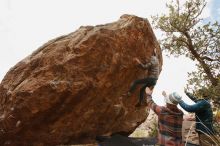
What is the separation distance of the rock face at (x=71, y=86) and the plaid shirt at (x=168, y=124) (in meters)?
3.40

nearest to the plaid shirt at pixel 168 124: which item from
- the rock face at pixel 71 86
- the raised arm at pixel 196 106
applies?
the raised arm at pixel 196 106

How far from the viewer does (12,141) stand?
36.2 ft

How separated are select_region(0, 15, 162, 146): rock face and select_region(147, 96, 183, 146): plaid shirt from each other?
340 centimetres

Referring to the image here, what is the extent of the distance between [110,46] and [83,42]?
0.99 metres

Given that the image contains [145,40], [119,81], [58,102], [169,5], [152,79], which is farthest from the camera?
[169,5]

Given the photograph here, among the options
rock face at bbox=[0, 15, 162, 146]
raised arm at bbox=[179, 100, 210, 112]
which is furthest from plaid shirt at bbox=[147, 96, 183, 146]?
rock face at bbox=[0, 15, 162, 146]

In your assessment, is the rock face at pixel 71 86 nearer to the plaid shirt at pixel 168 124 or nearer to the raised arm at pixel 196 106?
the plaid shirt at pixel 168 124

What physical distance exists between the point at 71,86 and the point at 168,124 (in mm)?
3867

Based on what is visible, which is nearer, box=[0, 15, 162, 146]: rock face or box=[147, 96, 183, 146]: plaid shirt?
box=[147, 96, 183, 146]: plaid shirt

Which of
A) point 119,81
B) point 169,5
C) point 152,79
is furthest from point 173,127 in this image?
point 169,5

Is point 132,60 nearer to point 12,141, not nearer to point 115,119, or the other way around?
point 115,119

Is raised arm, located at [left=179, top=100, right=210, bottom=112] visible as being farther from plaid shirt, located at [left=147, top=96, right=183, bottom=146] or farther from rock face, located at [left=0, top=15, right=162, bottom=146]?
rock face, located at [left=0, top=15, right=162, bottom=146]

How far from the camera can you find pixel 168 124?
27.2 ft

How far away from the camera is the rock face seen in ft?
35.1
